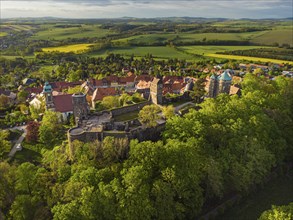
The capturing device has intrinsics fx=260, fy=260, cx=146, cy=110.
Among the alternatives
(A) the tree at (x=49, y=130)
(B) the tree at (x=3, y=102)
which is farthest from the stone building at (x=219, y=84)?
(B) the tree at (x=3, y=102)

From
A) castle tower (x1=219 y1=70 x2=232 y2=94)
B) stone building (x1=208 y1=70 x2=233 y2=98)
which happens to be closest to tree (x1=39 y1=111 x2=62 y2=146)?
stone building (x1=208 y1=70 x2=233 y2=98)

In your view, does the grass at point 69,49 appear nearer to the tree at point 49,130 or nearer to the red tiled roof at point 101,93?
the red tiled roof at point 101,93

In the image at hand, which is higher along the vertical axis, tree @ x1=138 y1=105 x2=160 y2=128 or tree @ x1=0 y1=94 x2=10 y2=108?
tree @ x1=138 y1=105 x2=160 y2=128

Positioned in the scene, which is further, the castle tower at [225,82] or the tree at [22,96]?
the tree at [22,96]

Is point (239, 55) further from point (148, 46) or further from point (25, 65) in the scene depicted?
point (25, 65)

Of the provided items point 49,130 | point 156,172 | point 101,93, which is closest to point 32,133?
point 49,130

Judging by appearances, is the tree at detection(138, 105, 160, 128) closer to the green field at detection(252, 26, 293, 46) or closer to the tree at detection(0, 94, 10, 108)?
the tree at detection(0, 94, 10, 108)
